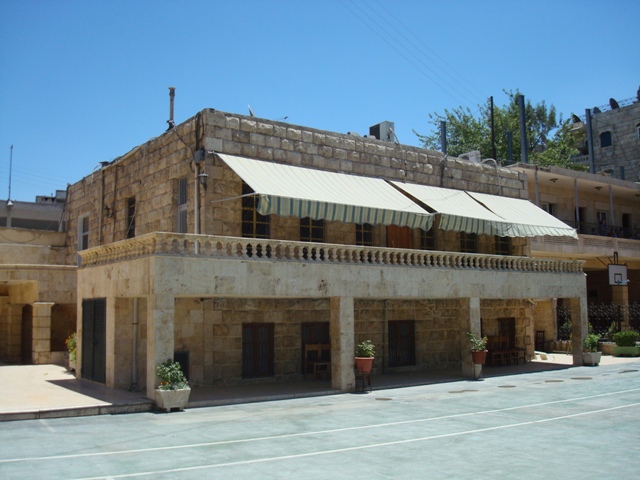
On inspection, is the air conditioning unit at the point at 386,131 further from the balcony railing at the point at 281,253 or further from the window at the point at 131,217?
the window at the point at 131,217

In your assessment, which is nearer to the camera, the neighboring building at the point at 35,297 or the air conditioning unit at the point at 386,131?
the neighboring building at the point at 35,297

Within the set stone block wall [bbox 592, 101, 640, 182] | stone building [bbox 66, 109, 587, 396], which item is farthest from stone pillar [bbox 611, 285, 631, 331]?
stone block wall [bbox 592, 101, 640, 182]

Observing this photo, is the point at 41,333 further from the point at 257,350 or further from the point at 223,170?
the point at 223,170

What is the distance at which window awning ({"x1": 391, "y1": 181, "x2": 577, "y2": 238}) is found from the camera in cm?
2073

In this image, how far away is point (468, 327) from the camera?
20375 mm

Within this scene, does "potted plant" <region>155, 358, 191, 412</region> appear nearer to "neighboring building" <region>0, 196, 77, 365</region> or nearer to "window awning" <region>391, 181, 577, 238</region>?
"window awning" <region>391, 181, 577, 238</region>

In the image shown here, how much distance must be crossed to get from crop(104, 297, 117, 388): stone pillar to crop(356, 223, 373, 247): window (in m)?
8.23

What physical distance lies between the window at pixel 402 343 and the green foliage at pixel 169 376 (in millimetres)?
9872

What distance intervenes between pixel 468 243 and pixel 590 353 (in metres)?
5.92

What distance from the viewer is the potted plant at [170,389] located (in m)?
13.6

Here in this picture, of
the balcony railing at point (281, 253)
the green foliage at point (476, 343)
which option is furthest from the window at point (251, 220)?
the green foliage at point (476, 343)

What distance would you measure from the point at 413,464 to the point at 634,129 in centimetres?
4820

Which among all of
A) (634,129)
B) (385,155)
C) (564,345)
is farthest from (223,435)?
(634,129)

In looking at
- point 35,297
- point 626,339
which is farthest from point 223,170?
point 626,339
